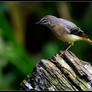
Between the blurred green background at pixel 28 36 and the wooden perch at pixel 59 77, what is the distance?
158 inches

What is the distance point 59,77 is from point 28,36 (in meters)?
5.93

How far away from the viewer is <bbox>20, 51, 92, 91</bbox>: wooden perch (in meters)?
3.23

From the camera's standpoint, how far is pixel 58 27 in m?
5.54

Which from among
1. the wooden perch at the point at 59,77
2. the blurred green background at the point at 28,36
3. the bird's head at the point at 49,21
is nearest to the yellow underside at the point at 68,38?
the bird's head at the point at 49,21

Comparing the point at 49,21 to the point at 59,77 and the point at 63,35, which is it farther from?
the point at 59,77

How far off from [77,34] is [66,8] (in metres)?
3.50

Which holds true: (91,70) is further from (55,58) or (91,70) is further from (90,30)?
(90,30)

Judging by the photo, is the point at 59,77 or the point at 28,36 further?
the point at 28,36

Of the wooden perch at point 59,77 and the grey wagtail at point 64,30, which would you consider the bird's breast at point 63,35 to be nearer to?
the grey wagtail at point 64,30

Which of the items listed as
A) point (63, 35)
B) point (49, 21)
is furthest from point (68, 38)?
point (49, 21)

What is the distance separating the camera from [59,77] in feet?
10.8

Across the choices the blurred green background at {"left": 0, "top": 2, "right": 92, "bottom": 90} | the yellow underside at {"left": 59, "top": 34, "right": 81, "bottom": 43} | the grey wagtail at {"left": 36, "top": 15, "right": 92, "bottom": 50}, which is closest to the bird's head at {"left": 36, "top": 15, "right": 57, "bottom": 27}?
the grey wagtail at {"left": 36, "top": 15, "right": 92, "bottom": 50}

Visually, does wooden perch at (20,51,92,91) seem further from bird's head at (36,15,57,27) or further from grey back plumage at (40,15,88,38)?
grey back plumage at (40,15,88,38)

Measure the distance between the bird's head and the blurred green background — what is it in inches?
83.6
